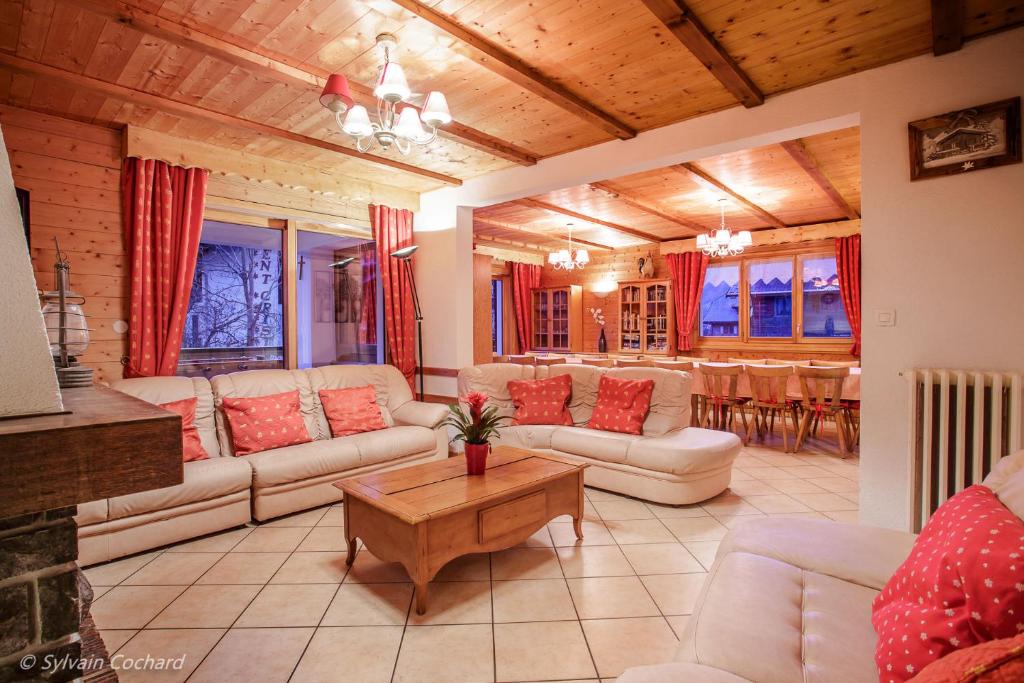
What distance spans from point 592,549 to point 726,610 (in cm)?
147

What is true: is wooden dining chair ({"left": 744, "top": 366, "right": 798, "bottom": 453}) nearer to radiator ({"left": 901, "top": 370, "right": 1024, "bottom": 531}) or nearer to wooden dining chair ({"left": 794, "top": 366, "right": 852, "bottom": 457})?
wooden dining chair ({"left": 794, "top": 366, "right": 852, "bottom": 457})

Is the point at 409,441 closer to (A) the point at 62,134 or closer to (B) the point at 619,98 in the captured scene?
(B) the point at 619,98

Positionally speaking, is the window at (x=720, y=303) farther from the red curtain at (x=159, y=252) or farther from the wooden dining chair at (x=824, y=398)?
the red curtain at (x=159, y=252)

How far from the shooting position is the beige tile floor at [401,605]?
70.3 inches

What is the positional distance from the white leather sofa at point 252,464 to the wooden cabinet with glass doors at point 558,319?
4.92m

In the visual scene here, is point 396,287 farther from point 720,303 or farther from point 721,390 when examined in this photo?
point 720,303

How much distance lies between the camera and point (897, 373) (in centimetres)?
272

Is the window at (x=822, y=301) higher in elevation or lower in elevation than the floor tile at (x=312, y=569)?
higher

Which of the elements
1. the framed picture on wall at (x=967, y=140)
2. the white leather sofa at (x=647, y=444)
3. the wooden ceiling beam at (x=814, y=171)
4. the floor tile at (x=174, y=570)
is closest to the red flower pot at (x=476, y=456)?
the white leather sofa at (x=647, y=444)

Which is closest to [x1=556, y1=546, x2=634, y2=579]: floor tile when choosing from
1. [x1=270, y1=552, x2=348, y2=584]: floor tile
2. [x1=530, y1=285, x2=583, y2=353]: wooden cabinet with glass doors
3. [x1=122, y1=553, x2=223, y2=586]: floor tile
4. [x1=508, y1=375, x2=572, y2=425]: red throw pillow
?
[x1=270, y1=552, x2=348, y2=584]: floor tile

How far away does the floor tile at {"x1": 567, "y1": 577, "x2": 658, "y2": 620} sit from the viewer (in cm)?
210

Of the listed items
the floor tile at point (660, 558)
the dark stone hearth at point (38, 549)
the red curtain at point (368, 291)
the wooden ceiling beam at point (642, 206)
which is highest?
the wooden ceiling beam at point (642, 206)

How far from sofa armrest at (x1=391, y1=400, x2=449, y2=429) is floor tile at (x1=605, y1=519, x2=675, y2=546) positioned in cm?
163

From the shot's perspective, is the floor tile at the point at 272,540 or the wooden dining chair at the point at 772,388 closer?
the floor tile at the point at 272,540
